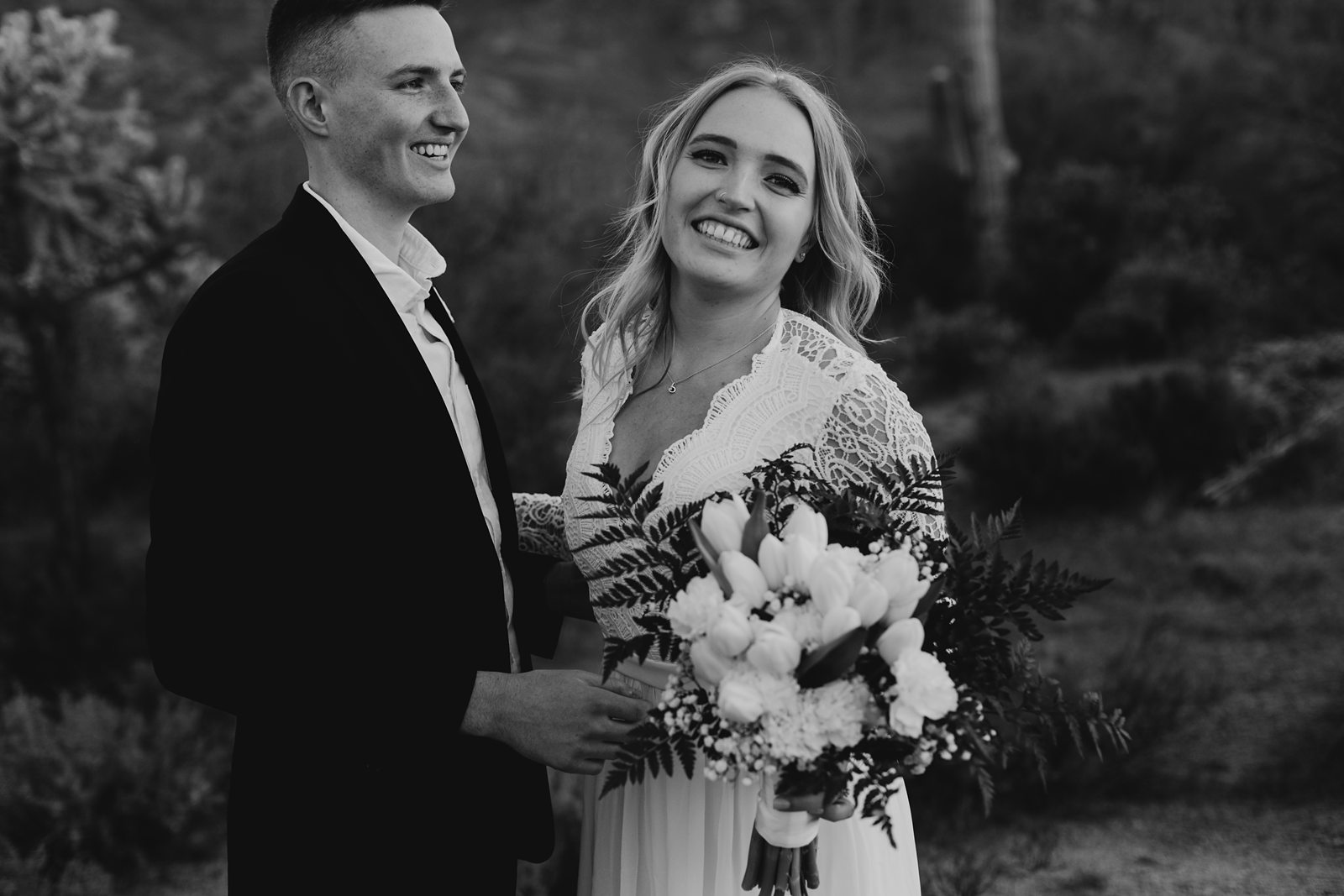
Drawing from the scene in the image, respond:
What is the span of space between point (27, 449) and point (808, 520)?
957cm

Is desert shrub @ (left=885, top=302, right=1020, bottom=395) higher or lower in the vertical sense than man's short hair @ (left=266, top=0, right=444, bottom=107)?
higher

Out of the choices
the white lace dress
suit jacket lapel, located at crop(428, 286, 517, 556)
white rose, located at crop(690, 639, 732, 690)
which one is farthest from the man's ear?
white rose, located at crop(690, 639, 732, 690)

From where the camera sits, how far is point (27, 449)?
9812 mm

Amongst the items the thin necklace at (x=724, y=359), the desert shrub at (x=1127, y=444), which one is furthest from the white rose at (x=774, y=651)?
the desert shrub at (x=1127, y=444)

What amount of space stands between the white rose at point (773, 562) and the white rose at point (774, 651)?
0.08 meters

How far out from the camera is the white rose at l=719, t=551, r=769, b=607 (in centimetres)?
187

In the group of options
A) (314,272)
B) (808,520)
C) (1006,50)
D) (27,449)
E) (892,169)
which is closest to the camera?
(808,520)

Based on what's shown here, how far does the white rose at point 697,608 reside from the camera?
6.19 feet

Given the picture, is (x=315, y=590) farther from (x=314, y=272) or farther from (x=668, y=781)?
(x=668, y=781)

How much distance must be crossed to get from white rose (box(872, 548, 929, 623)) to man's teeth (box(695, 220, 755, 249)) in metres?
0.96

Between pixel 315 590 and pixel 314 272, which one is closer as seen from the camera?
pixel 315 590

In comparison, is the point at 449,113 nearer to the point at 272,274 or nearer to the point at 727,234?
the point at 272,274

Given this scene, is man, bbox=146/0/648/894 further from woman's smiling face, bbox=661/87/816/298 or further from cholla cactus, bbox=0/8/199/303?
cholla cactus, bbox=0/8/199/303

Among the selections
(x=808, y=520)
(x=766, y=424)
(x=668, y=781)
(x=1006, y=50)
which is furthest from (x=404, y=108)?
(x=1006, y=50)
